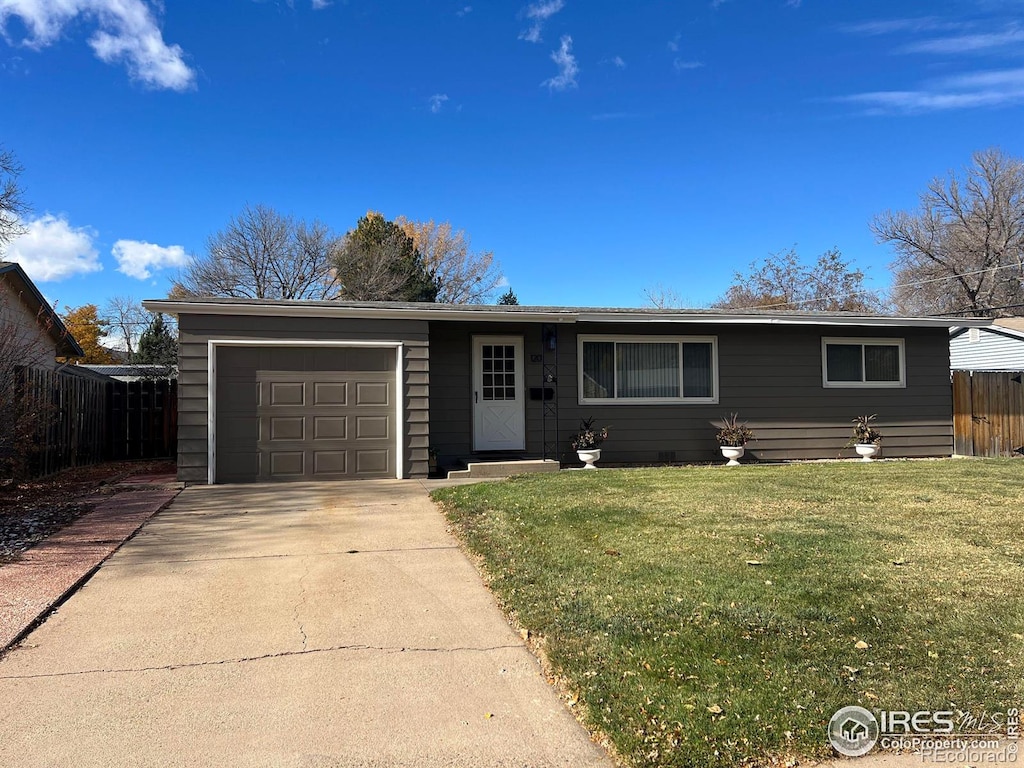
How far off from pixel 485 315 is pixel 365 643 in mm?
7055

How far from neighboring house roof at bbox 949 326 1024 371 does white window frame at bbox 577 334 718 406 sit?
9.38 meters

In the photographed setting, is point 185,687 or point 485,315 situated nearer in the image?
point 185,687

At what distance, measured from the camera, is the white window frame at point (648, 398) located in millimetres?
11289

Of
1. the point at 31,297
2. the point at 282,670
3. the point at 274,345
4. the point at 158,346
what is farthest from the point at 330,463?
the point at 158,346

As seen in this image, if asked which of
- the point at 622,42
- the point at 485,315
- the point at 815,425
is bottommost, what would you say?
the point at 815,425

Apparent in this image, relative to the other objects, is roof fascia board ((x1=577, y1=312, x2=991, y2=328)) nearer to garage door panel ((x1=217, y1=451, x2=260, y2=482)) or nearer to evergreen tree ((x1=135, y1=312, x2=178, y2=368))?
garage door panel ((x1=217, y1=451, x2=260, y2=482))

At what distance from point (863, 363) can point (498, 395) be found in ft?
23.0

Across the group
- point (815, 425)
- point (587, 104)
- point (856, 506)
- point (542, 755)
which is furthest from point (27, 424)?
point (587, 104)

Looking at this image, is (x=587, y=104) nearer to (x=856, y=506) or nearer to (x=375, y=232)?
(x=856, y=506)

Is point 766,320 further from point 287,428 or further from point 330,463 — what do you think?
point 287,428

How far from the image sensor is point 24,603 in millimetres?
4113

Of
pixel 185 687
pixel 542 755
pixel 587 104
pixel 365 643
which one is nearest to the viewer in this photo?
pixel 542 755

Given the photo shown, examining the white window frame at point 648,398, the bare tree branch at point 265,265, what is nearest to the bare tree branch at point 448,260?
the bare tree branch at point 265,265

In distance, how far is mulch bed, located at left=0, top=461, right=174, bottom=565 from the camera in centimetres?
593
